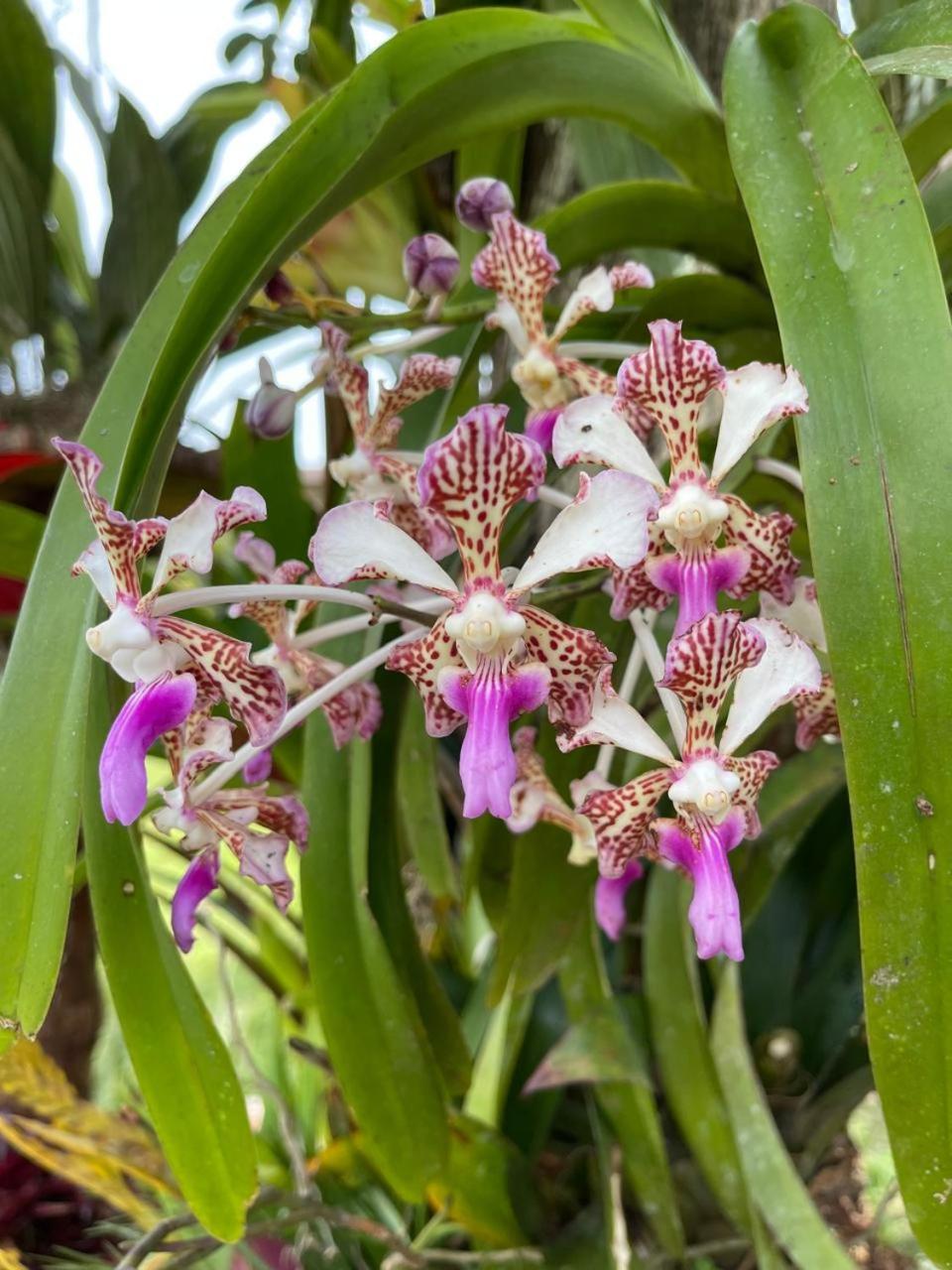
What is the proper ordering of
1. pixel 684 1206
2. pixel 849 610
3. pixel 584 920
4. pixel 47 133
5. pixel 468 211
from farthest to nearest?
pixel 47 133 < pixel 684 1206 < pixel 584 920 < pixel 468 211 < pixel 849 610

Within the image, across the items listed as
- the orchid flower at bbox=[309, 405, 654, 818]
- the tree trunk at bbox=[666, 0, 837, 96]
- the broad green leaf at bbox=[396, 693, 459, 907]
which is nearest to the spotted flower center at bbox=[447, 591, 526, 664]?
the orchid flower at bbox=[309, 405, 654, 818]

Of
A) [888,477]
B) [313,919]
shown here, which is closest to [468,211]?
[888,477]

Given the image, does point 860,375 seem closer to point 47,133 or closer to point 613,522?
point 613,522

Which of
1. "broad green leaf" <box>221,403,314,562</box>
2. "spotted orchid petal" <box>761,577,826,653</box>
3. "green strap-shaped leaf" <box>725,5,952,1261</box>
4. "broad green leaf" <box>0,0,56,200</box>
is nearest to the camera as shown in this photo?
"green strap-shaped leaf" <box>725,5,952,1261</box>

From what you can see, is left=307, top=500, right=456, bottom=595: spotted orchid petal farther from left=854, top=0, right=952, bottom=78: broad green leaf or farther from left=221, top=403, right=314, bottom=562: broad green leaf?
left=221, top=403, right=314, bottom=562: broad green leaf

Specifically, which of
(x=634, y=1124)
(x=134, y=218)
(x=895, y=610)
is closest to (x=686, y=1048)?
(x=634, y=1124)
